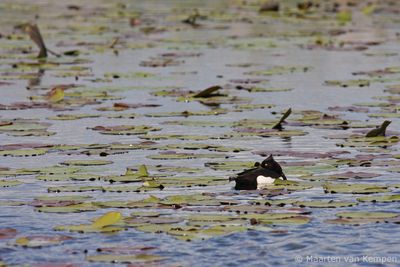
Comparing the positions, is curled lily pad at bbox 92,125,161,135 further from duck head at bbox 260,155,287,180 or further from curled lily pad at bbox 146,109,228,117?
duck head at bbox 260,155,287,180

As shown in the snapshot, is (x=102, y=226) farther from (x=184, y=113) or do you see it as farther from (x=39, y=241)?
(x=184, y=113)

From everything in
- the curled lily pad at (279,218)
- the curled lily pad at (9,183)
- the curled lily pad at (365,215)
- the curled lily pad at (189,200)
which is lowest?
the curled lily pad at (365,215)

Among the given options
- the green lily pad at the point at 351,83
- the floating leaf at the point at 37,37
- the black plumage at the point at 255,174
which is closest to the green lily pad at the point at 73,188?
the black plumage at the point at 255,174

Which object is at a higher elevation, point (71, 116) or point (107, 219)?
point (71, 116)

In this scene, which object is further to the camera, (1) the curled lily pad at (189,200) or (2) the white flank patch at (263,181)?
(2) the white flank patch at (263,181)

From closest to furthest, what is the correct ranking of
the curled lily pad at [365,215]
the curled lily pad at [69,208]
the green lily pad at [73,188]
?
1. the curled lily pad at [365,215]
2. the curled lily pad at [69,208]
3. the green lily pad at [73,188]

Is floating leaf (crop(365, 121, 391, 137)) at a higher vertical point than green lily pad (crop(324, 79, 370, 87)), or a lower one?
lower

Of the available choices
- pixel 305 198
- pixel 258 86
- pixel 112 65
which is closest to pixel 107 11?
pixel 112 65

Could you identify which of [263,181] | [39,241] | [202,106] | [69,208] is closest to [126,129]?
[202,106]

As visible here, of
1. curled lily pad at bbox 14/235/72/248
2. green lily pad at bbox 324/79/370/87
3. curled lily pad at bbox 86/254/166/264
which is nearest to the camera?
curled lily pad at bbox 86/254/166/264

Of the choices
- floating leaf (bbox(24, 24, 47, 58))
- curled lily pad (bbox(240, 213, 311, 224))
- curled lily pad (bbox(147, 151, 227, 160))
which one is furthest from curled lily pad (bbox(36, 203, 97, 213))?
floating leaf (bbox(24, 24, 47, 58))

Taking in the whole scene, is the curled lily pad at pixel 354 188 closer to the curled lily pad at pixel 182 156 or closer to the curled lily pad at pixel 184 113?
the curled lily pad at pixel 182 156

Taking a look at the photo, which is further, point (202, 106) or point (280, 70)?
point (280, 70)

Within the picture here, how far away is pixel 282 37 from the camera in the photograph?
76.8 ft
